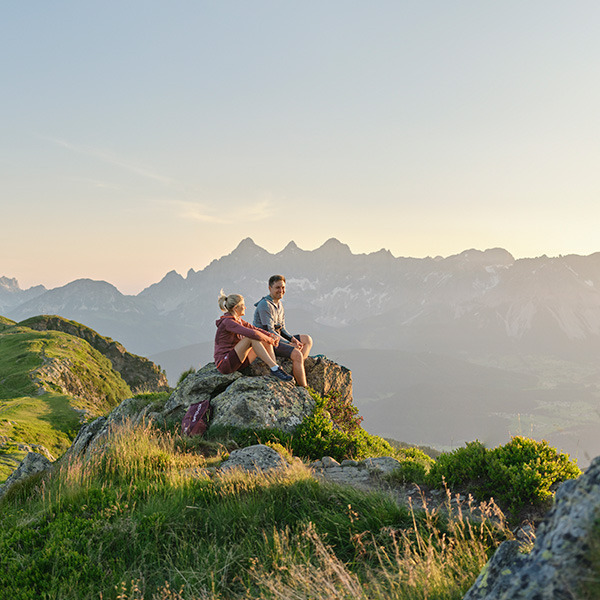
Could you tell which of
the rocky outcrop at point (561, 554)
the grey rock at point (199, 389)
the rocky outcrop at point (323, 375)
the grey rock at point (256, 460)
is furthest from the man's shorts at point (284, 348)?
the rocky outcrop at point (561, 554)

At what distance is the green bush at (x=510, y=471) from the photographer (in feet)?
21.4

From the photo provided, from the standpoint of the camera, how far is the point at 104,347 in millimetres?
43688

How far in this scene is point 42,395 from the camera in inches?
819

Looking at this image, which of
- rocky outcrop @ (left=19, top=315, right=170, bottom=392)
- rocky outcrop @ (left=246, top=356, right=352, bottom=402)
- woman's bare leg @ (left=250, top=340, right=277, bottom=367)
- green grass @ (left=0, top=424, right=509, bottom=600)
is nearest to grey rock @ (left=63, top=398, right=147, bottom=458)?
woman's bare leg @ (left=250, top=340, right=277, bottom=367)

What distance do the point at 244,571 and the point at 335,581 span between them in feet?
3.56

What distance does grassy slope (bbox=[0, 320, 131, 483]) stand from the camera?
1408cm

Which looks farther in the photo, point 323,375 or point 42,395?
point 42,395

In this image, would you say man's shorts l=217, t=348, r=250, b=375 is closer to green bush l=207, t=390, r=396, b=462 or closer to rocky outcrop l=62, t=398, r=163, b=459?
green bush l=207, t=390, r=396, b=462

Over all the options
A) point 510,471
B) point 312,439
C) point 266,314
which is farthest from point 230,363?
point 510,471

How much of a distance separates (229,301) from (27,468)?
6413 mm

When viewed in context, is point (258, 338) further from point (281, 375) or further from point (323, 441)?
point (323, 441)

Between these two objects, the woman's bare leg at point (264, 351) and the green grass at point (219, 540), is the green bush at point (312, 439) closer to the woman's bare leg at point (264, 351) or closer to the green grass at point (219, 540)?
the woman's bare leg at point (264, 351)

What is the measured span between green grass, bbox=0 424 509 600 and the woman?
5.37m

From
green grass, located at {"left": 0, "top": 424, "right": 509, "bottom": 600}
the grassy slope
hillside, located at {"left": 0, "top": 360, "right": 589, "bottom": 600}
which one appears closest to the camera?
green grass, located at {"left": 0, "top": 424, "right": 509, "bottom": 600}
